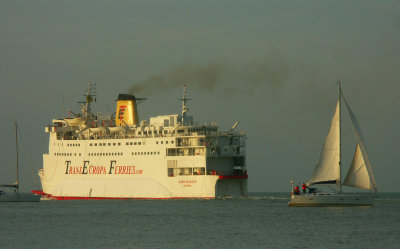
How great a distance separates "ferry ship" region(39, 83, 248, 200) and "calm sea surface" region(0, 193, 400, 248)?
433 centimetres

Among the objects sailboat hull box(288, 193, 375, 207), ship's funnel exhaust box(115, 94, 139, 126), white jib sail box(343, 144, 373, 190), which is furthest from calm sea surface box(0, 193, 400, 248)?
ship's funnel exhaust box(115, 94, 139, 126)

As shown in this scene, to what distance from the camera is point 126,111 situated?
72562 mm

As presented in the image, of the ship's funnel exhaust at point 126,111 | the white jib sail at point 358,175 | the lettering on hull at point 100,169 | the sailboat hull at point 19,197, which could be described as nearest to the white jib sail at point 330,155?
the white jib sail at point 358,175

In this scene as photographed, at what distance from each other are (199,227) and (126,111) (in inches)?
1231

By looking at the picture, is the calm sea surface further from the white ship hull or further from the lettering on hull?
the lettering on hull

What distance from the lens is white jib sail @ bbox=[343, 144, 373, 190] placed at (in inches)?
1950

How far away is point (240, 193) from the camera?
64375 millimetres

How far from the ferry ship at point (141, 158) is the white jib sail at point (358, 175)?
541 inches

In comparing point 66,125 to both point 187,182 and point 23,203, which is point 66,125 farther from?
point 187,182

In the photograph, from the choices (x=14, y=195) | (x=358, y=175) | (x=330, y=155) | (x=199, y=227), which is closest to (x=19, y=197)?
(x=14, y=195)

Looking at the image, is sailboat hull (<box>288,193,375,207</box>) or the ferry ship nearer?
sailboat hull (<box>288,193,375,207</box>)

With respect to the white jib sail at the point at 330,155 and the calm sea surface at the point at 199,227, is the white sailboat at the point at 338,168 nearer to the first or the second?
the white jib sail at the point at 330,155

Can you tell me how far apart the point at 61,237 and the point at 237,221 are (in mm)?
11136

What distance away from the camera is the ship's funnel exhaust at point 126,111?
72188mm
